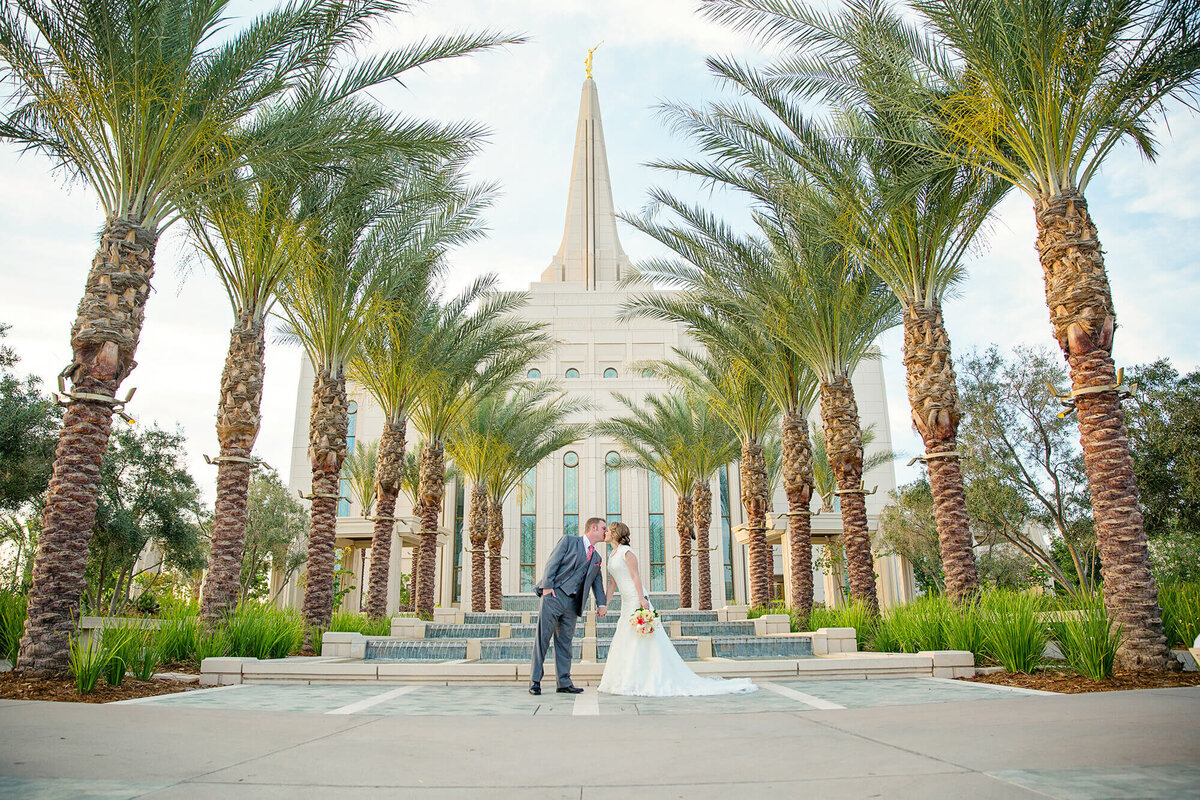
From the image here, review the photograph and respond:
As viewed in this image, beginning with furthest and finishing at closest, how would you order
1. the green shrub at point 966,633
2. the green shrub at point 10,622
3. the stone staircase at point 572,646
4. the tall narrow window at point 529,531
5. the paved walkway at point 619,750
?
the tall narrow window at point 529,531 → the stone staircase at point 572,646 → the green shrub at point 966,633 → the green shrub at point 10,622 → the paved walkway at point 619,750

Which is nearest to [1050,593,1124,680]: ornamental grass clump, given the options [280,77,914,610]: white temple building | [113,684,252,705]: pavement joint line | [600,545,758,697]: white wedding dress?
[600,545,758,697]: white wedding dress

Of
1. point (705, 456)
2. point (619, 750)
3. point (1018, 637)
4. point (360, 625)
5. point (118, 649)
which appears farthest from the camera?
point (705, 456)

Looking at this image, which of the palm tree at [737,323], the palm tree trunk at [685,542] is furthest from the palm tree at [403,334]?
the palm tree trunk at [685,542]

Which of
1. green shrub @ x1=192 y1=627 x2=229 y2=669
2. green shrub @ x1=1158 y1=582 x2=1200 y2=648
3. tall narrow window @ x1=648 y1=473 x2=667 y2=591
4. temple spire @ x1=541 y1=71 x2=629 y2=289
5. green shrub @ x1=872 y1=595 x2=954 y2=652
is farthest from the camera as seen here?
temple spire @ x1=541 y1=71 x2=629 y2=289

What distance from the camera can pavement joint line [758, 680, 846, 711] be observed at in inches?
233

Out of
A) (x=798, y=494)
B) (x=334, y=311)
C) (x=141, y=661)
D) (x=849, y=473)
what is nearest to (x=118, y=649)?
(x=141, y=661)

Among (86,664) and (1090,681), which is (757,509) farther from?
(86,664)

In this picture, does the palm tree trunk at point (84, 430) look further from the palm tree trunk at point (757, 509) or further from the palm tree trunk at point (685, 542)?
the palm tree trunk at point (685, 542)

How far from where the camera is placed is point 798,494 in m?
15.9

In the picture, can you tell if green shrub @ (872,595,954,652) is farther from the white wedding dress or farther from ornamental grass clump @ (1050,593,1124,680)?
the white wedding dress

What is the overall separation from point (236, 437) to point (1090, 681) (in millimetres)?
11469

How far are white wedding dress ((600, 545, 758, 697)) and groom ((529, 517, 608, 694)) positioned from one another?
0.37 metres

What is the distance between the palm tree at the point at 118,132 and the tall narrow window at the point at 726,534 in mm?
29657

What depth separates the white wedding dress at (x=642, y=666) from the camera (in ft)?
23.7
